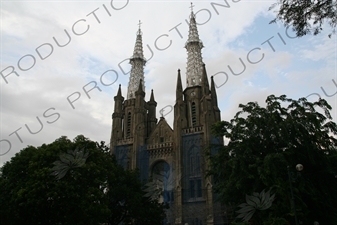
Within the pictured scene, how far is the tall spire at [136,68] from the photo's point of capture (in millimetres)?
47409

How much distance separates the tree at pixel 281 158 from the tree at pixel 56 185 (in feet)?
25.6

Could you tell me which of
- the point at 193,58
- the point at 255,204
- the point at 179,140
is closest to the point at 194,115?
the point at 179,140

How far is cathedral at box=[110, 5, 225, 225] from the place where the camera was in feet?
110

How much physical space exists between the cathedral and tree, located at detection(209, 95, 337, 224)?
13068mm

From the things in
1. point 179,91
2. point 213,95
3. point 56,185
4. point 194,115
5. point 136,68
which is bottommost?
point 56,185

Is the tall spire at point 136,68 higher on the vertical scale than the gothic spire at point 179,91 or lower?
higher

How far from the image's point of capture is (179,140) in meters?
37.3

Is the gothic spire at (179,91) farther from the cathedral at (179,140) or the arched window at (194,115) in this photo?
the arched window at (194,115)

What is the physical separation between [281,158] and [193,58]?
30.2 metres

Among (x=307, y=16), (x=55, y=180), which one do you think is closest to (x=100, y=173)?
(x=55, y=180)

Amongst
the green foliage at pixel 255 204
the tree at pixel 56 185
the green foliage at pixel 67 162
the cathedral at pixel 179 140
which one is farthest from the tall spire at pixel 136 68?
the green foliage at pixel 255 204

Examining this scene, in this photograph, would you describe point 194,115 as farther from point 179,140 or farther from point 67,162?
point 67,162

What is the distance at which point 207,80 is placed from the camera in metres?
40.8

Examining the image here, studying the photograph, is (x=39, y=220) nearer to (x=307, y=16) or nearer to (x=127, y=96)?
(x=307, y=16)
